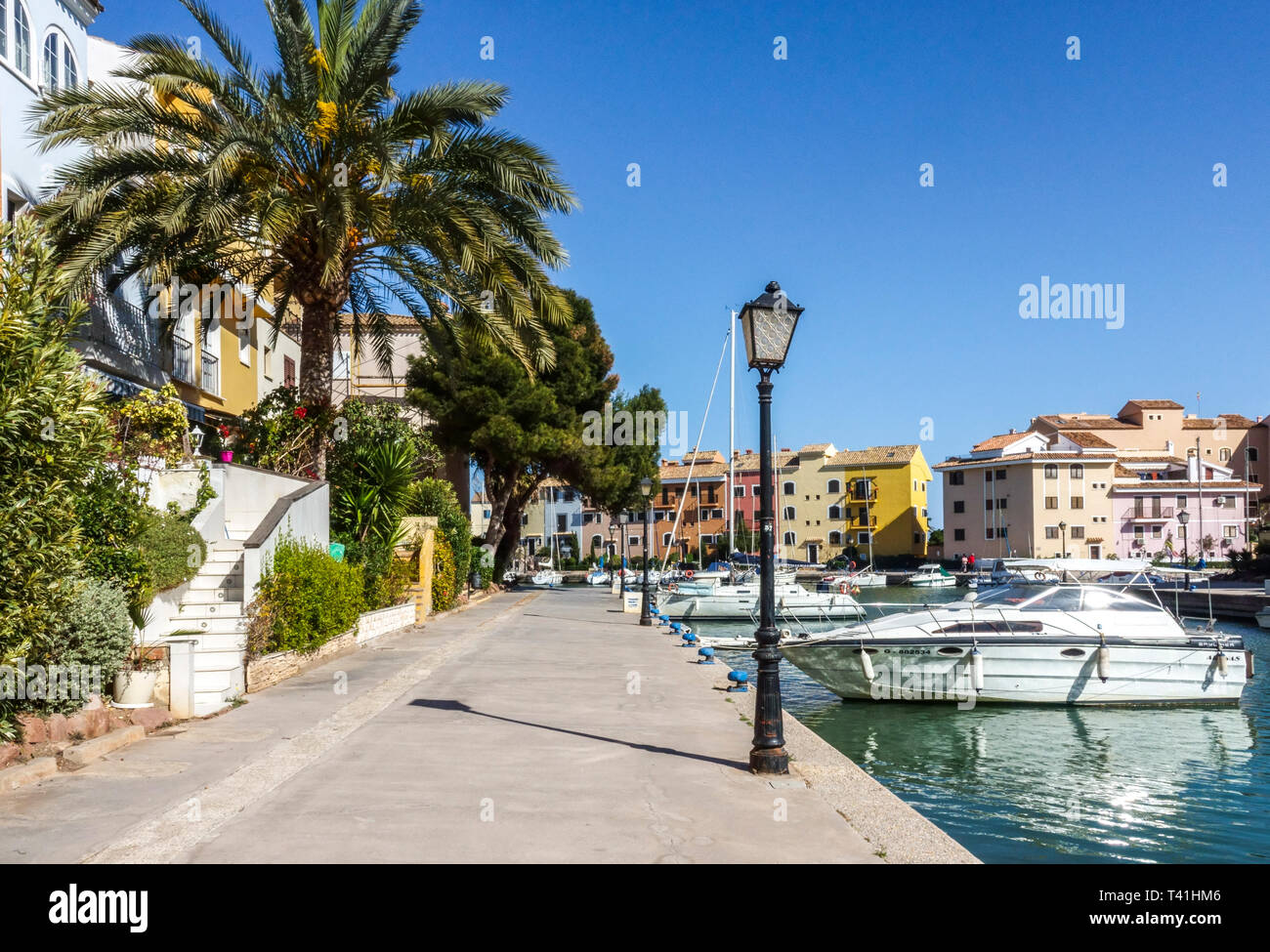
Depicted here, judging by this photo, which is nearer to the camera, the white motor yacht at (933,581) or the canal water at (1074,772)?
the canal water at (1074,772)

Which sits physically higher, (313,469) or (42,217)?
(42,217)

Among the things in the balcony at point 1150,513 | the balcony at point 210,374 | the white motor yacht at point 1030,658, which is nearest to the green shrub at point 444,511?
the balcony at point 210,374

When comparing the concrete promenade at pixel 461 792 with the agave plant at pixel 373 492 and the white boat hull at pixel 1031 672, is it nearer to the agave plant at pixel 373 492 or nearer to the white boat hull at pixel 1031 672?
the white boat hull at pixel 1031 672

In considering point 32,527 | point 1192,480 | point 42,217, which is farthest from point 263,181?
point 1192,480

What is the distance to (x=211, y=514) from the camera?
1421 centimetres

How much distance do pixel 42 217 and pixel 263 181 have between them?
11.3 feet

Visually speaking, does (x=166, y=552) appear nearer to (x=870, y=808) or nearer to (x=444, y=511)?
(x=870, y=808)

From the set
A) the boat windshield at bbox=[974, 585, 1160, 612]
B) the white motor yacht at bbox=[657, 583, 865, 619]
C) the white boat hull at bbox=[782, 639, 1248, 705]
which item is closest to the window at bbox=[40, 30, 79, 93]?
the white boat hull at bbox=[782, 639, 1248, 705]

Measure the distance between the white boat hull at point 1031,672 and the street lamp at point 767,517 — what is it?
8.87 meters

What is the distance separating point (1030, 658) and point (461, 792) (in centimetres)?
1283

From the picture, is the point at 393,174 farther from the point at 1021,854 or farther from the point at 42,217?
the point at 1021,854

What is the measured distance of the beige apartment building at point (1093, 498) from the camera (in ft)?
257

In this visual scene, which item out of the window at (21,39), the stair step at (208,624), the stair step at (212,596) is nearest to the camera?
the stair step at (208,624)
